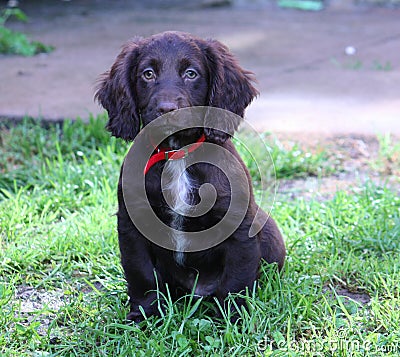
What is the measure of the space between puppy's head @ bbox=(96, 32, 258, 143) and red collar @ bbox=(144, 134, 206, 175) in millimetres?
60

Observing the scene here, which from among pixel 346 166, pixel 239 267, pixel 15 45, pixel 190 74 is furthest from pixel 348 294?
pixel 15 45

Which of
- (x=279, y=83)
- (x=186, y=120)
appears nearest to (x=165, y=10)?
(x=279, y=83)

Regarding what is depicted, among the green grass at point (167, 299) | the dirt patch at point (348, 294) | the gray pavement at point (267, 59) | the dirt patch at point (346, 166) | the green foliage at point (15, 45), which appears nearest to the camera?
the green grass at point (167, 299)

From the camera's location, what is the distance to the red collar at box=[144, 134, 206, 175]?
2.75 meters

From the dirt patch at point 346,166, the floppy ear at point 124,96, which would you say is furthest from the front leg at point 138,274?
the dirt patch at point 346,166

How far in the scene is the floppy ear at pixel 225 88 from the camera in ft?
9.16

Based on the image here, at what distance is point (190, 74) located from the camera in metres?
2.73

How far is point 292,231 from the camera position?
11.7 ft

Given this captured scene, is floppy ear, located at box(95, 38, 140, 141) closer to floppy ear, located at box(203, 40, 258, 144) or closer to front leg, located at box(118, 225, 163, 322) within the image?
floppy ear, located at box(203, 40, 258, 144)

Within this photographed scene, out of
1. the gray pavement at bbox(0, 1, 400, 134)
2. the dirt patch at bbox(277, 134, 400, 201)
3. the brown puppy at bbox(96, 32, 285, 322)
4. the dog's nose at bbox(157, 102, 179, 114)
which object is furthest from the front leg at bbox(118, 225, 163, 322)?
the dirt patch at bbox(277, 134, 400, 201)

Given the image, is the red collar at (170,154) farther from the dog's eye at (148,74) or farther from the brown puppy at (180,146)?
the dog's eye at (148,74)

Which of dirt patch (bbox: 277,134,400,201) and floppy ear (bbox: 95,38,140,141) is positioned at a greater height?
floppy ear (bbox: 95,38,140,141)

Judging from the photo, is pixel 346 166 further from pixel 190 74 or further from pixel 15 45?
pixel 15 45

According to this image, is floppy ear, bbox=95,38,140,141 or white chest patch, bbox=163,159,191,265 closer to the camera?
white chest patch, bbox=163,159,191,265
